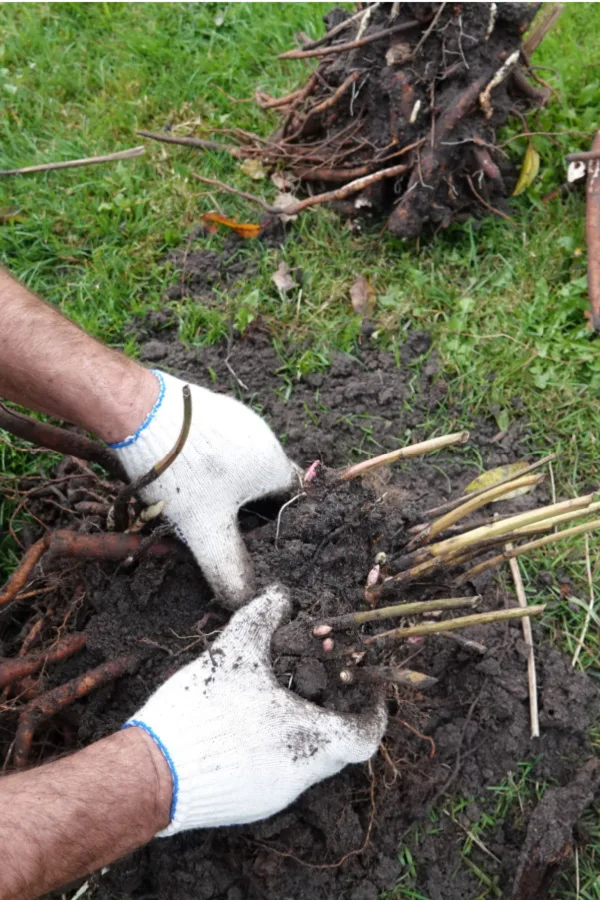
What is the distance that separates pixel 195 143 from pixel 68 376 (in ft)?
5.12

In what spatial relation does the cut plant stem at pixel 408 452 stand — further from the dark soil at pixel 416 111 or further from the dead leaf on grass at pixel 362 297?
the dark soil at pixel 416 111

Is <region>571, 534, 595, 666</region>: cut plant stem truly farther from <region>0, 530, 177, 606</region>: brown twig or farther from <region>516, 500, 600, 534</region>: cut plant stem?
<region>0, 530, 177, 606</region>: brown twig

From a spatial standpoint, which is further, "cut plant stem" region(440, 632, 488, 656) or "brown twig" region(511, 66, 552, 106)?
"brown twig" region(511, 66, 552, 106)

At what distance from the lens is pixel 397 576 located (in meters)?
1.79

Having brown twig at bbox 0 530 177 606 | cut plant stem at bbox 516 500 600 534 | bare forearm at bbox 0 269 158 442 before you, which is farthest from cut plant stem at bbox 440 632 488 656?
bare forearm at bbox 0 269 158 442

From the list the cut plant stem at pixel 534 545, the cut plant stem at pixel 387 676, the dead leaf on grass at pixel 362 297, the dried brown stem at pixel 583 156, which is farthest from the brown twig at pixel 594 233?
the cut plant stem at pixel 387 676

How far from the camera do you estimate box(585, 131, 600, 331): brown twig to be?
254 centimetres

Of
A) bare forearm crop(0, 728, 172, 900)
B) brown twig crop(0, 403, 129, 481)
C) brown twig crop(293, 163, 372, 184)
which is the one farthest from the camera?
brown twig crop(293, 163, 372, 184)

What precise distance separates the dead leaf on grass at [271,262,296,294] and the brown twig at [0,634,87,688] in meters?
1.46

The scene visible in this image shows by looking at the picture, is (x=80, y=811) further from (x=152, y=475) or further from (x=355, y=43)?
(x=355, y=43)

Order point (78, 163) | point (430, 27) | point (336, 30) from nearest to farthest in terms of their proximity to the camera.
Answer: point (430, 27) < point (336, 30) < point (78, 163)

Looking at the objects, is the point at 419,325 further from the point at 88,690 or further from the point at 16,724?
the point at 16,724

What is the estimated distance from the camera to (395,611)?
1.61 m

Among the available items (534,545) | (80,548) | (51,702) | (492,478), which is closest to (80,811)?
(51,702)
